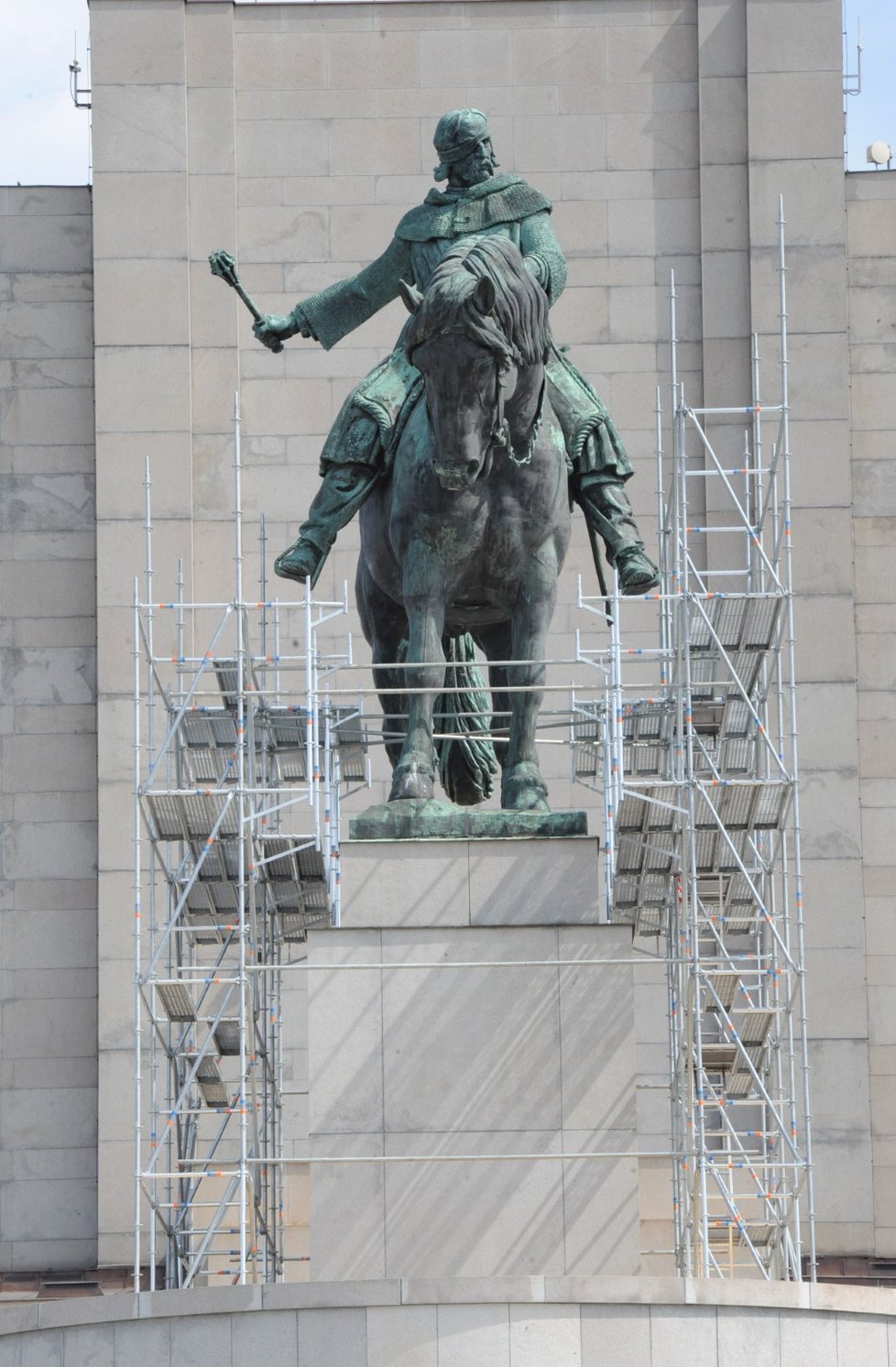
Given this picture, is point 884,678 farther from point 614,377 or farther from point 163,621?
point 163,621

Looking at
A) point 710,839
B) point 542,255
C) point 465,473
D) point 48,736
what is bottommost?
point 710,839

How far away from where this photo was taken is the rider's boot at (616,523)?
28.6 metres

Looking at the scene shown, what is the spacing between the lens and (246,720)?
97.0 ft

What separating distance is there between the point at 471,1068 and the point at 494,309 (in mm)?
5480

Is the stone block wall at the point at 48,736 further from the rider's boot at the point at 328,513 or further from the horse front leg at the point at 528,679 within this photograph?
the horse front leg at the point at 528,679

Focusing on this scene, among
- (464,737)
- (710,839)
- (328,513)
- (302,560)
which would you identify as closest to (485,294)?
(328,513)

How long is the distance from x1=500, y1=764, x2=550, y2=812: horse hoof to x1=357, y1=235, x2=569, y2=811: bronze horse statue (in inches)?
0.5

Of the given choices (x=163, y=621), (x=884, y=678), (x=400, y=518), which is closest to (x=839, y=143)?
(x=884, y=678)

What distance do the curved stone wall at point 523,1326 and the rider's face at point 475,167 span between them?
29.5 feet

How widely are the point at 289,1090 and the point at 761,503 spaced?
10446 millimetres

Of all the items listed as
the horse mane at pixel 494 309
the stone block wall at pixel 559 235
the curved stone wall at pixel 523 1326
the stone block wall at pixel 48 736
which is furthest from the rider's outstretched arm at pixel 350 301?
the stone block wall at pixel 48 736

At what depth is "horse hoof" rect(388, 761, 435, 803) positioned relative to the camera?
27250 mm

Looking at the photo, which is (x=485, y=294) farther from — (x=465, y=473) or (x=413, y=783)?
(x=413, y=783)

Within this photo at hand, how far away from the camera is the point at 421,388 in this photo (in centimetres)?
2812
